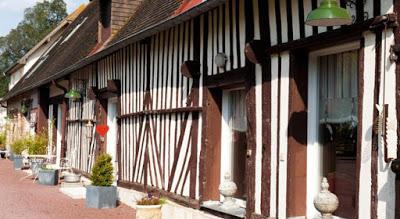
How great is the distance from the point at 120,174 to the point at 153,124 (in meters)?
2.30

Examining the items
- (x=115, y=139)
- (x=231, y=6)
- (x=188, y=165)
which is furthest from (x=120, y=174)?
(x=231, y=6)

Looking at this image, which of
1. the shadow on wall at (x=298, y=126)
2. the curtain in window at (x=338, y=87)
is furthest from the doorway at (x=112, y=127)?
the curtain in window at (x=338, y=87)

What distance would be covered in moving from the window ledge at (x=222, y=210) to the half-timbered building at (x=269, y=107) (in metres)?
0.06

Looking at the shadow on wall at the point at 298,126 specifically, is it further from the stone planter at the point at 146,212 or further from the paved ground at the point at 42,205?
the paved ground at the point at 42,205

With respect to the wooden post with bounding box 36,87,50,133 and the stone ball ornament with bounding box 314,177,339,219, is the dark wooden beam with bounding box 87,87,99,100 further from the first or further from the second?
the stone ball ornament with bounding box 314,177,339,219

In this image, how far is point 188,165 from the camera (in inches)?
338

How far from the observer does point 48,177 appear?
14.8 m

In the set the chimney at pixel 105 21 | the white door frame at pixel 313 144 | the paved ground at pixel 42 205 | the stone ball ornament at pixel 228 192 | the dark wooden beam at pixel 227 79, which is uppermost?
the chimney at pixel 105 21

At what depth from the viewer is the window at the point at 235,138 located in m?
7.58

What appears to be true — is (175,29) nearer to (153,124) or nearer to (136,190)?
(153,124)

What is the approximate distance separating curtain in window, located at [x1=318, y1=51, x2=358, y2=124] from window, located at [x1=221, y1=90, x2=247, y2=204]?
173 centimetres

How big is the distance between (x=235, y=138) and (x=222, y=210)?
1.05 metres

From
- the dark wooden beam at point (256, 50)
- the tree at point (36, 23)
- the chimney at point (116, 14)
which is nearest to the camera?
the dark wooden beam at point (256, 50)

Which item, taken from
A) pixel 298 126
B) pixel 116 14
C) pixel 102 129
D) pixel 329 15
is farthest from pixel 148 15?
pixel 329 15
